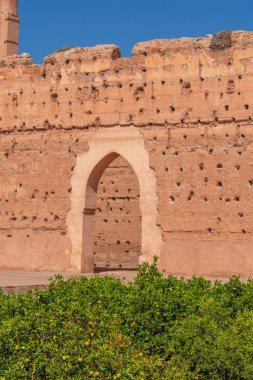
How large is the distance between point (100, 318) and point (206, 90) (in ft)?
27.5

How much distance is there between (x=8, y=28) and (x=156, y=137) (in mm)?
13404

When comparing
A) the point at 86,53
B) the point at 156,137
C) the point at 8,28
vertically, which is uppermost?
the point at 8,28

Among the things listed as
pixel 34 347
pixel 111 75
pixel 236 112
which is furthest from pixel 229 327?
pixel 111 75

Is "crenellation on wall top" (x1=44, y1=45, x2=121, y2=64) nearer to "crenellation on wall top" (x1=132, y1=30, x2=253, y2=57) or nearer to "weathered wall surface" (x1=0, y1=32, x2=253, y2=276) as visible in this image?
"weathered wall surface" (x1=0, y1=32, x2=253, y2=276)

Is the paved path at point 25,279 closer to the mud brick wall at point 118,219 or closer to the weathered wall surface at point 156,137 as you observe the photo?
the weathered wall surface at point 156,137

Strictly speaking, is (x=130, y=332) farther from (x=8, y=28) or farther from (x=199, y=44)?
(x=8, y=28)

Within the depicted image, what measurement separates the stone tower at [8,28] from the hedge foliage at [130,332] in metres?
18.3

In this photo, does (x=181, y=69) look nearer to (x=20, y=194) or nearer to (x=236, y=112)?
(x=236, y=112)

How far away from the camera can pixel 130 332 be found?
27.5 ft

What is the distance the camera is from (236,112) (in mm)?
14867

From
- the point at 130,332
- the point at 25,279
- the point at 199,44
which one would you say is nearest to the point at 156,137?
the point at 199,44

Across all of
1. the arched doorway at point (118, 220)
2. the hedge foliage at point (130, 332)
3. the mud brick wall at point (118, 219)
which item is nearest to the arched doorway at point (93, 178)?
the arched doorway at point (118, 220)

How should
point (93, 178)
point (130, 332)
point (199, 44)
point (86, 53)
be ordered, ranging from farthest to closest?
point (86, 53) → point (93, 178) → point (199, 44) → point (130, 332)

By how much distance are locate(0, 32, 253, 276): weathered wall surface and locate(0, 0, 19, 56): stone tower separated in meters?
9.52
